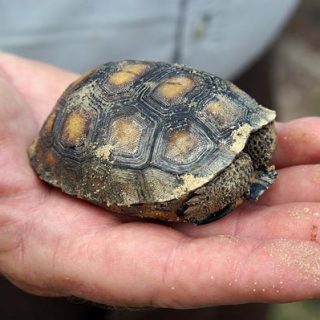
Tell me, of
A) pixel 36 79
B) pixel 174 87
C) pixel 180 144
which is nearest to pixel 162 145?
pixel 180 144

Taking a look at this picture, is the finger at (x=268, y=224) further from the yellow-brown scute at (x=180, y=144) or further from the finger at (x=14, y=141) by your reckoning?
the finger at (x=14, y=141)

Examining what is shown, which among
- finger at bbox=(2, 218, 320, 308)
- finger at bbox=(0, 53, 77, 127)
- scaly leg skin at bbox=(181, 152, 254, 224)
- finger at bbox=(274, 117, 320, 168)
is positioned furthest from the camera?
finger at bbox=(0, 53, 77, 127)

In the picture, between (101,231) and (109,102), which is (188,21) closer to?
(109,102)

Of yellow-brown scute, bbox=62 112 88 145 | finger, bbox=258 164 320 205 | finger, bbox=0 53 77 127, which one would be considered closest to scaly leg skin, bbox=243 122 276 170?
finger, bbox=258 164 320 205

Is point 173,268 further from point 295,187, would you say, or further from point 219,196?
point 295,187

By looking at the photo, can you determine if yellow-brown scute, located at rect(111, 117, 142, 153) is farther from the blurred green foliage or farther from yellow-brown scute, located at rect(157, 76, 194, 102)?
the blurred green foliage

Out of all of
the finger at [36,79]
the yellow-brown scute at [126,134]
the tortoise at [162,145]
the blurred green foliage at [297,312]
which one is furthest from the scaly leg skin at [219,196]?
the blurred green foliage at [297,312]
